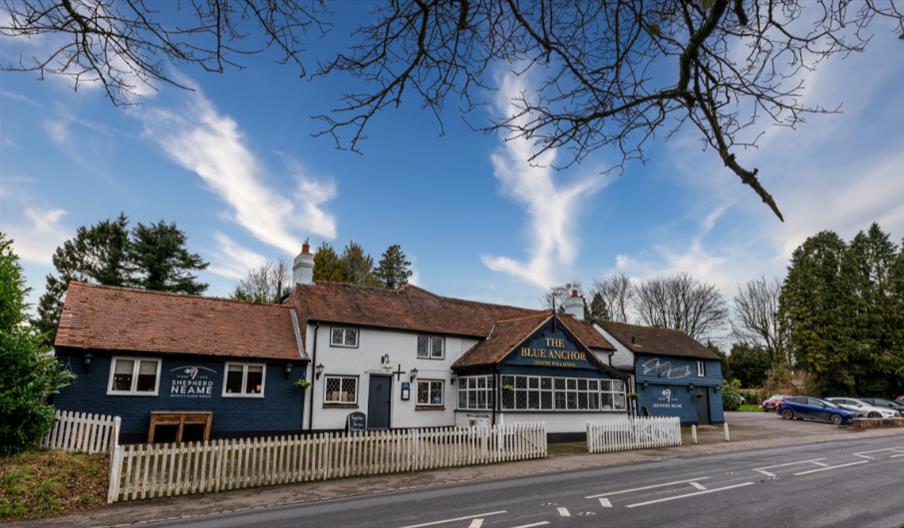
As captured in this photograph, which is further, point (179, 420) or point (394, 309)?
point (394, 309)

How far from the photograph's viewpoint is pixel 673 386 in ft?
107

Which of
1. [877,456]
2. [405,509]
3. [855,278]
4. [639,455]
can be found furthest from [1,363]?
[855,278]

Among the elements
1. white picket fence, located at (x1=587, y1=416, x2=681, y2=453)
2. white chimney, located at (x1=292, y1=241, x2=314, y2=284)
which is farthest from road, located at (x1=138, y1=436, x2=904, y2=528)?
white chimney, located at (x1=292, y1=241, x2=314, y2=284)

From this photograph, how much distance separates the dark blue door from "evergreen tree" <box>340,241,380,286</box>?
33.0m

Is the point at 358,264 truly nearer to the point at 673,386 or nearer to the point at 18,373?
the point at 673,386

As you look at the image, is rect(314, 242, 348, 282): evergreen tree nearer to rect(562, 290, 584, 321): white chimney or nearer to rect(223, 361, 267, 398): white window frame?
rect(562, 290, 584, 321): white chimney

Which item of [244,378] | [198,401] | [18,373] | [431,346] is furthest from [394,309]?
[18,373]

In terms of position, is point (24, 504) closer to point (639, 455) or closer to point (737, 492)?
point (737, 492)

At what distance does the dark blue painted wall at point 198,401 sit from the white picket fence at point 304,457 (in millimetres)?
2938

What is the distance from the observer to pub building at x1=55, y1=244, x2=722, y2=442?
18.4 metres

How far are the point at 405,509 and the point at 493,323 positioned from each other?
62.1ft

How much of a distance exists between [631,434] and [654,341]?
14.7 metres

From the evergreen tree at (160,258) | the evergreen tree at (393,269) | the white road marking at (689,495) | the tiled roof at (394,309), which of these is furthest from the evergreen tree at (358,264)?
the white road marking at (689,495)

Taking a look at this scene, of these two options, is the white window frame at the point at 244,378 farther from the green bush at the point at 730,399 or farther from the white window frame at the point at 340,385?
the green bush at the point at 730,399
